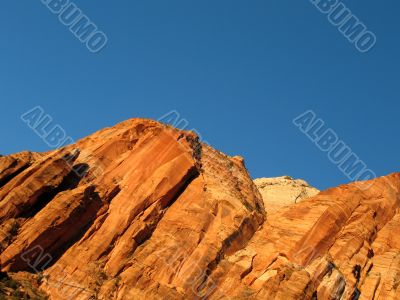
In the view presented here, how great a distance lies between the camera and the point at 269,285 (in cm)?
7656

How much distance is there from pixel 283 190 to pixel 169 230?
67370 millimetres

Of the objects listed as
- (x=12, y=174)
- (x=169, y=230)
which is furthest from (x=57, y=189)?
(x=169, y=230)

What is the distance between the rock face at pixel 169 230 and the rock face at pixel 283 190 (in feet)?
103

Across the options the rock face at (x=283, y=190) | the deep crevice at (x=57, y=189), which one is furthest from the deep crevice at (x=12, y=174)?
the rock face at (x=283, y=190)

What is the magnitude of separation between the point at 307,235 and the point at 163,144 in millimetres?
Result: 23421

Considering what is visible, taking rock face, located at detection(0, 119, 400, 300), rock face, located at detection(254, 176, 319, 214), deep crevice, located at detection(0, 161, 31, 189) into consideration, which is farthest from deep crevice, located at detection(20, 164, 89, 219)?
rock face, located at detection(254, 176, 319, 214)

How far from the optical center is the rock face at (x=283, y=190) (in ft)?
442

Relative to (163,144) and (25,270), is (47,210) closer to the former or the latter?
(25,270)

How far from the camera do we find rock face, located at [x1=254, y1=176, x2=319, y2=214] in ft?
442

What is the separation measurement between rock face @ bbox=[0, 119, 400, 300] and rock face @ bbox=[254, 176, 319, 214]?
1239 inches

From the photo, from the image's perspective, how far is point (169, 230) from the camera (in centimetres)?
8444

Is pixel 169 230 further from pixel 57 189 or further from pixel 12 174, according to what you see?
pixel 12 174

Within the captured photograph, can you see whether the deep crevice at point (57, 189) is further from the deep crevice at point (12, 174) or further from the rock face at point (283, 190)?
the rock face at point (283, 190)

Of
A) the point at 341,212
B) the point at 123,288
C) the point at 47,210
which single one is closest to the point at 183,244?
the point at 123,288
